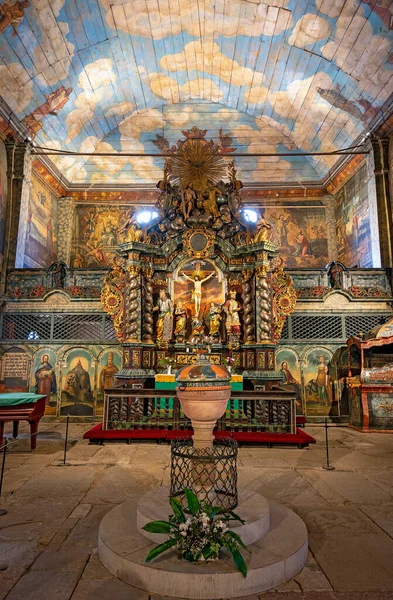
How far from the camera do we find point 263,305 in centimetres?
1134

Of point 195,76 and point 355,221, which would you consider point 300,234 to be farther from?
point 195,76

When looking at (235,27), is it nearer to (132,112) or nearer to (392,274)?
(132,112)

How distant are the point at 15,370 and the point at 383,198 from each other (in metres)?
13.8

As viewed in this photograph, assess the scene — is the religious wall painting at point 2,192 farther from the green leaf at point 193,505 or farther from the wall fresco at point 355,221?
the wall fresco at point 355,221

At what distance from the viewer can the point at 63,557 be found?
3416 mm

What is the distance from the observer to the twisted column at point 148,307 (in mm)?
11453

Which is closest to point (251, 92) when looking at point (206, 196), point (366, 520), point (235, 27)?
point (235, 27)

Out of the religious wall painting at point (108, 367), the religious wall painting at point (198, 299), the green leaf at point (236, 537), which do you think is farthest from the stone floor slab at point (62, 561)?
the religious wall painting at point (108, 367)

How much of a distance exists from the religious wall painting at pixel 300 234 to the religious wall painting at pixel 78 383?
1011 cm

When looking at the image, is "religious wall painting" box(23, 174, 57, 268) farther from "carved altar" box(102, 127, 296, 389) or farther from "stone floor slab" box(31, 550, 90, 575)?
"stone floor slab" box(31, 550, 90, 575)

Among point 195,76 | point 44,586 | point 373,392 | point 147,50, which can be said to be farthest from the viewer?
point 195,76

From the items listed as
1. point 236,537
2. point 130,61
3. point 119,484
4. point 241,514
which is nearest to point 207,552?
point 236,537

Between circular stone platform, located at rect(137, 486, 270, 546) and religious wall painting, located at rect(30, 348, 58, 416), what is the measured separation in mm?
9476

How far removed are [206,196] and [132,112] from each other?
899cm
